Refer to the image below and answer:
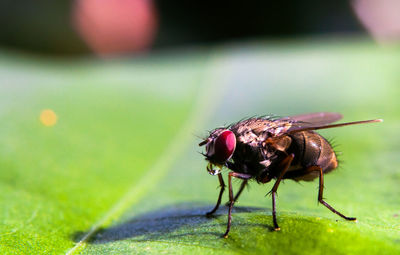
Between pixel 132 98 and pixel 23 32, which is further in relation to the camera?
pixel 23 32

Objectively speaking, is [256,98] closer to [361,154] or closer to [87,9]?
[361,154]

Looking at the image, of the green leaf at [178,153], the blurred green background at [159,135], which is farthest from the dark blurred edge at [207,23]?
the green leaf at [178,153]

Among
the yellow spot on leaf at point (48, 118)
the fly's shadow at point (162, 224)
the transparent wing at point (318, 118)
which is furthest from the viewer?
the yellow spot on leaf at point (48, 118)

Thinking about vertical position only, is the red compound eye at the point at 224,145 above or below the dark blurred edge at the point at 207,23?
below

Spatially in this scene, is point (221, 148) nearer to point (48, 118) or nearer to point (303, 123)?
point (303, 123)

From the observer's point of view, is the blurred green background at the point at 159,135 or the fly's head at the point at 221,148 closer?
the blurred green background at the point at 159,135

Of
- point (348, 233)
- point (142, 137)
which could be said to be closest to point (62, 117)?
point (142, 137)

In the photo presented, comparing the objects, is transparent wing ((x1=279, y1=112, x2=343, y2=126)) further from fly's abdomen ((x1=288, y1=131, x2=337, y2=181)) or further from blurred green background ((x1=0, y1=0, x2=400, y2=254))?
blurred green background ((x1=0, y1=0, x2=400, y2=254))

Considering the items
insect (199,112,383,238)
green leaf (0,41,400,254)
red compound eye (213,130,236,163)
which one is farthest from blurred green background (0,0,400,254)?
red compound eye (213,130,236,163)

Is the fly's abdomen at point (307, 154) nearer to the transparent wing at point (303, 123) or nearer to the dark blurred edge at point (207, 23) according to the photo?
the transparent wing at point (303, 123)
